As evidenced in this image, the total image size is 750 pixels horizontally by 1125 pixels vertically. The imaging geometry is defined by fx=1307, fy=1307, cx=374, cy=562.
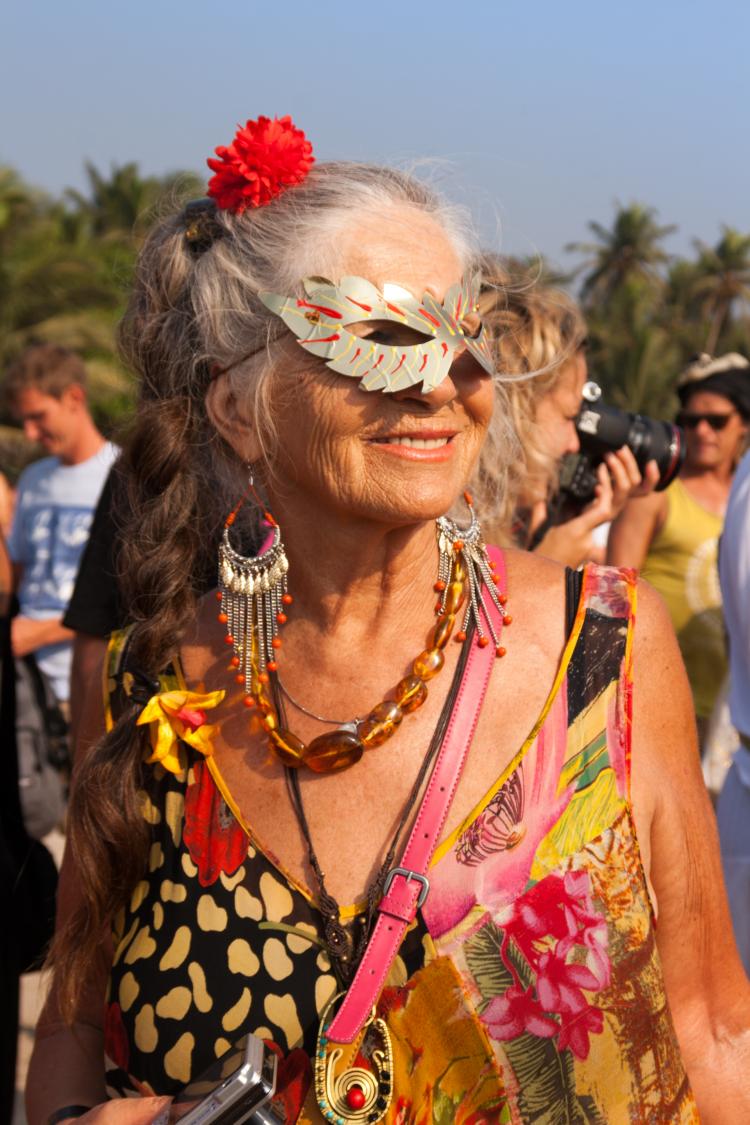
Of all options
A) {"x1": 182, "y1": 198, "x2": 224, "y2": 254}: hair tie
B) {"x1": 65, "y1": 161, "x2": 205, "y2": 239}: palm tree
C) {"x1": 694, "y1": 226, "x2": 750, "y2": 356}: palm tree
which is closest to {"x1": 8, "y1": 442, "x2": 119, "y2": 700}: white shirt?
{"x1": 182, "y1": 198, "x2": 224, "y2": 254}: hair tie

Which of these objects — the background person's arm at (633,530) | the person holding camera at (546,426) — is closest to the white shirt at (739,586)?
the person holding camera at (546,426)

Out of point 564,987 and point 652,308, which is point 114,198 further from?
point 564,987

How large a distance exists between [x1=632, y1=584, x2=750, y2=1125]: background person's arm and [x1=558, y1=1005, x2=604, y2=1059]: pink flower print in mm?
168

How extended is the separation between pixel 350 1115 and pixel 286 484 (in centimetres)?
94

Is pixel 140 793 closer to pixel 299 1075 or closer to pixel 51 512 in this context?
pixel 299 1075

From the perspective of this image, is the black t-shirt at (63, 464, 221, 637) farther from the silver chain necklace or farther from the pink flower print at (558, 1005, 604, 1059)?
the pink flower print at (558, 1005, 604, 1059)

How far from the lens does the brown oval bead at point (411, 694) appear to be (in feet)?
6.47

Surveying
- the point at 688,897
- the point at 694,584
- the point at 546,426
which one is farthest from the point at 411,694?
the point at 694,584

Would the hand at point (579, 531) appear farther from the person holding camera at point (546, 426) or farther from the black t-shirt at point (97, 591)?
the black t-shirt at point (97, 591)

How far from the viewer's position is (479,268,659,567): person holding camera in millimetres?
3064

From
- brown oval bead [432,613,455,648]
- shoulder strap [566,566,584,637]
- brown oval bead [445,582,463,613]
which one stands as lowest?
brown oval bead [432,613,455,648]

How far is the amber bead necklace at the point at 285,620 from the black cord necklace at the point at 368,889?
42 millimetres

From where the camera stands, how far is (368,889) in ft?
6.13

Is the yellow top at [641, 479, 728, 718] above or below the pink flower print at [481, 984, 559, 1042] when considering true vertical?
below
